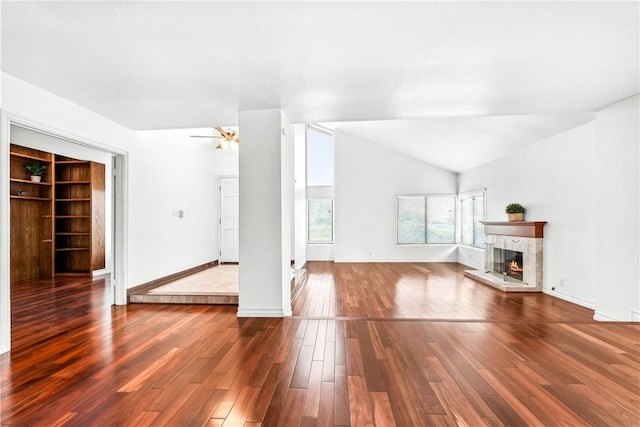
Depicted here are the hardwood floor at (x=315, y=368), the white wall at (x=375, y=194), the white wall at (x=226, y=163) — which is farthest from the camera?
the white wall at (x=375, y=194)

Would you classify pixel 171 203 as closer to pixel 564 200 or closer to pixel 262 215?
pixel 262 215

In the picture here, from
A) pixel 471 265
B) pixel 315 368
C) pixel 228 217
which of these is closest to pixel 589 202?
pixel 471 265

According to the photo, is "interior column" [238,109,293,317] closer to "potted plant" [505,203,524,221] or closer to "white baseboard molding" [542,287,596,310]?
"white baseboard molding" [542,287,596,310]

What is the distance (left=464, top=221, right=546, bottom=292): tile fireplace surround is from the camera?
17.4ft

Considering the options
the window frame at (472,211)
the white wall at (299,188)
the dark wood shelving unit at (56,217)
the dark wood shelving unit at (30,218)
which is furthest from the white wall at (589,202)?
the dark wood shelving unit at (30,218)

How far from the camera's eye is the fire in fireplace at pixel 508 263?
587cm

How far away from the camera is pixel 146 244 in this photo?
4879 mm

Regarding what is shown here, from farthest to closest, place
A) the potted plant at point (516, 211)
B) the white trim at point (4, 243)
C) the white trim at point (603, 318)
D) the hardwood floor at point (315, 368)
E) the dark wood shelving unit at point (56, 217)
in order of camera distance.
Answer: the dark wood shelving unit at point (56, 217)
the potted plant at point (516, 211)
the white trim at point (603, 318)
the white trim at point (4, 243)
the hardwood floor at point (315, 368)

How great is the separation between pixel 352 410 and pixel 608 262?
11.5 feet

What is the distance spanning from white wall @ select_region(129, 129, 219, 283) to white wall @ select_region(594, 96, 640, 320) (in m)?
5.96

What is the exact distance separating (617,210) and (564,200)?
4.62ft

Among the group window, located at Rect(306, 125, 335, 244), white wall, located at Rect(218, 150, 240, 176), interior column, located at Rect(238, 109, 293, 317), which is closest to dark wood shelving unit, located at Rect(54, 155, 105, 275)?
white wall, located at Rect(218, 150, 240, 176)

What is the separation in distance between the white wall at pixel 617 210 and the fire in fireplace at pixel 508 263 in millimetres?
2223

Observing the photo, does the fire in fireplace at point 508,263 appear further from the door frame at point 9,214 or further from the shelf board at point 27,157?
the shelf board at point 27,157
